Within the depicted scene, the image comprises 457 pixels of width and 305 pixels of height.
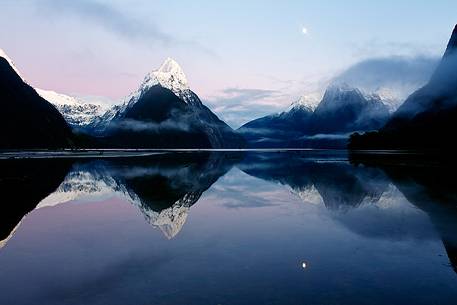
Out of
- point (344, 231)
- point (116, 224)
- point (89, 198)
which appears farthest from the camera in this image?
point (89, 198)

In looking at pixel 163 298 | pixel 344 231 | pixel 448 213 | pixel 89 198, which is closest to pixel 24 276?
pixel 163 298

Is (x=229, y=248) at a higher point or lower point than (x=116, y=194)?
higher

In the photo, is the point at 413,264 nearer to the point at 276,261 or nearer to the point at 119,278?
→ the point at 276,261

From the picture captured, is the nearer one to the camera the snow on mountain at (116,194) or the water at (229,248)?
the water at (229,248)

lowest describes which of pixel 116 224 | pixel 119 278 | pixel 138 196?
pixel 138 196

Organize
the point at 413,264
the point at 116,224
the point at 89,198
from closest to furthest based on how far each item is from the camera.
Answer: the point at 413,264 < the point at 116,224 < the point at 89,198

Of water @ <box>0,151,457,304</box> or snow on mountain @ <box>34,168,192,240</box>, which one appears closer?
water @ <box>0,151,457,304</box>

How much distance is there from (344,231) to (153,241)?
1339 cm

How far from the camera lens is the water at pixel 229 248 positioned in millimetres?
16672

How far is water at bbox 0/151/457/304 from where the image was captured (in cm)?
1667

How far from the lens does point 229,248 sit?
2456cm

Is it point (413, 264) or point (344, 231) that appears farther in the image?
point (344, 231)

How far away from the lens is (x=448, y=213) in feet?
112

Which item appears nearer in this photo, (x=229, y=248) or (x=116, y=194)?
(x=229, y=248)
